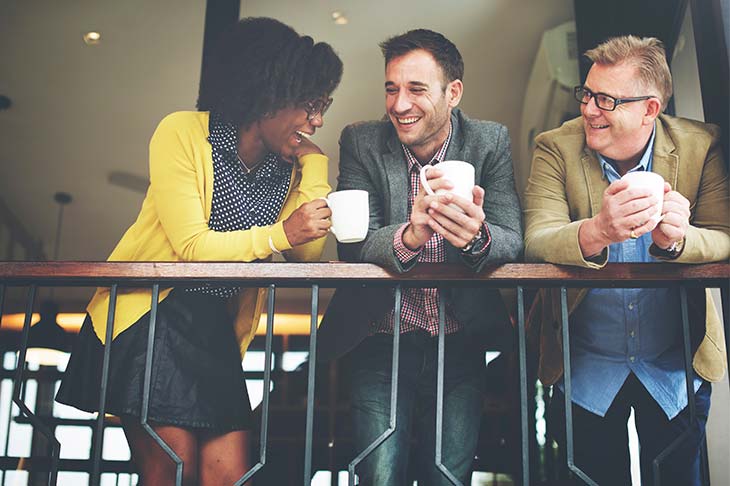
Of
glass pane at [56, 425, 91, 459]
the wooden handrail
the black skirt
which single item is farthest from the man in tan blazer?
glass pane at [56, 425, 91, 459]

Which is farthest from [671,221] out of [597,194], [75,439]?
[75,439]

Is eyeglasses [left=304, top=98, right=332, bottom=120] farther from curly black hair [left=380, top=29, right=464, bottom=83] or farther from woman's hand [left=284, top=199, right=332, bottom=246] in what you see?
woman's hand [left=284, top=199, right=332, bottom=246]

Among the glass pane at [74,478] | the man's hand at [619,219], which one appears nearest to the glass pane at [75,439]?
the glass pane at [74,478]

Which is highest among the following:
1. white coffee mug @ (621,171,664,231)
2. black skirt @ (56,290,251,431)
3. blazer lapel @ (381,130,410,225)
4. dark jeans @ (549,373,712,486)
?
blazer lapel @ (381,130,410,225)

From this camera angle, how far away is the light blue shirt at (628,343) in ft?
7.02

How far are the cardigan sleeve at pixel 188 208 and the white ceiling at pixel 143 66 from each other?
2.20 meters

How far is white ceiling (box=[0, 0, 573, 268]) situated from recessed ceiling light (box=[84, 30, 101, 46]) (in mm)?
32

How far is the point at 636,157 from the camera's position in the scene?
2.27 meters

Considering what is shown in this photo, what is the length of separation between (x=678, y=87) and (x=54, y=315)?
4.57 m

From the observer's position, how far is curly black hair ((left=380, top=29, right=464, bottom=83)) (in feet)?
7.72

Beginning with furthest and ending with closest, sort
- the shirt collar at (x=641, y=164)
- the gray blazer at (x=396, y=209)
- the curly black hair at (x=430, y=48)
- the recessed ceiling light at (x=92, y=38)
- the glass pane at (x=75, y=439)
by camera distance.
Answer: the glass pane at (x=75, y=439), the recessed ceiling light at (x=92, y=38), the curly black hair at (x=430, y=48), the shirt collar at (x=641, y=164), the gray blazer at (x=396, y=209)

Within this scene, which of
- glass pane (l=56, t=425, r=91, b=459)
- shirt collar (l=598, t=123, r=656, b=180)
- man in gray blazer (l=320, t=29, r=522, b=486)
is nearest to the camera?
man in gray blazer (l=320, t=29, r=522, b=486)

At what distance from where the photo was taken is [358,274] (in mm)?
1925

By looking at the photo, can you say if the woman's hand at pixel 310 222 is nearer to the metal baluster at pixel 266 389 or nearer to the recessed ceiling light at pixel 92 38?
the metal baluster at pixel 266 389
